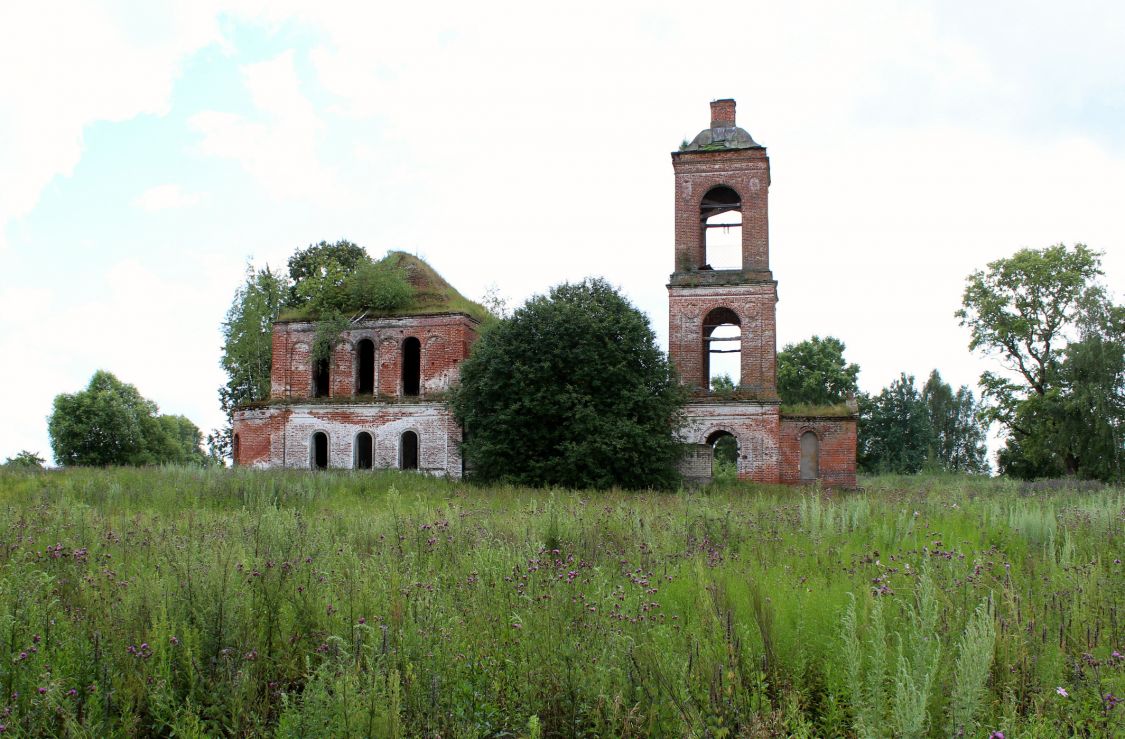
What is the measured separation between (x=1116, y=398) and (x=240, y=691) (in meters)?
42.3

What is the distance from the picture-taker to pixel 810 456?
30.5m

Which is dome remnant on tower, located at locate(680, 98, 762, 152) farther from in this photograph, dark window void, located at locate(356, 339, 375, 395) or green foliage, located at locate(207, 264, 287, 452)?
green foliage, located at locate(207, 264, 287, 452)

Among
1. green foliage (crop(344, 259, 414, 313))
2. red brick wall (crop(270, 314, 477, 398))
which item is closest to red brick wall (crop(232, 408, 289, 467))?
red brick wall (crop(270, 314, 477, 398))

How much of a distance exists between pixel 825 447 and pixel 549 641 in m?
26.6

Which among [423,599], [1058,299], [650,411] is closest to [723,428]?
[650,411]

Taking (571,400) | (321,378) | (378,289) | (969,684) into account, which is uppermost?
(378,289)

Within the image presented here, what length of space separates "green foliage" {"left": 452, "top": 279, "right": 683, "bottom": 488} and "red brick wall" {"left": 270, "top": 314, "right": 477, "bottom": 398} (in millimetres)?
4460

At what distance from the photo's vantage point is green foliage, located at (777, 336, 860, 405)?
204 feet

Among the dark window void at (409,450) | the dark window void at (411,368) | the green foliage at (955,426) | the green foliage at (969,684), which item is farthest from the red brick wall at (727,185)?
the green foliage at (955,426)

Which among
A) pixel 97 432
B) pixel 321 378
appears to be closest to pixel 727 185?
pixel 321 378

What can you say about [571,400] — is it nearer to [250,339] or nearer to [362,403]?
[362,403]

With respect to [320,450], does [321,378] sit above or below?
above

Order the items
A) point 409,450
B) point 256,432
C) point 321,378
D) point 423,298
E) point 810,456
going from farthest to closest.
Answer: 1. point 321,378
2. point 423,298
3. point 256,432
4. point 409,450
5. point 810,456

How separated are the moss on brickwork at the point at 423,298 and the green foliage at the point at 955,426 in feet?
186
